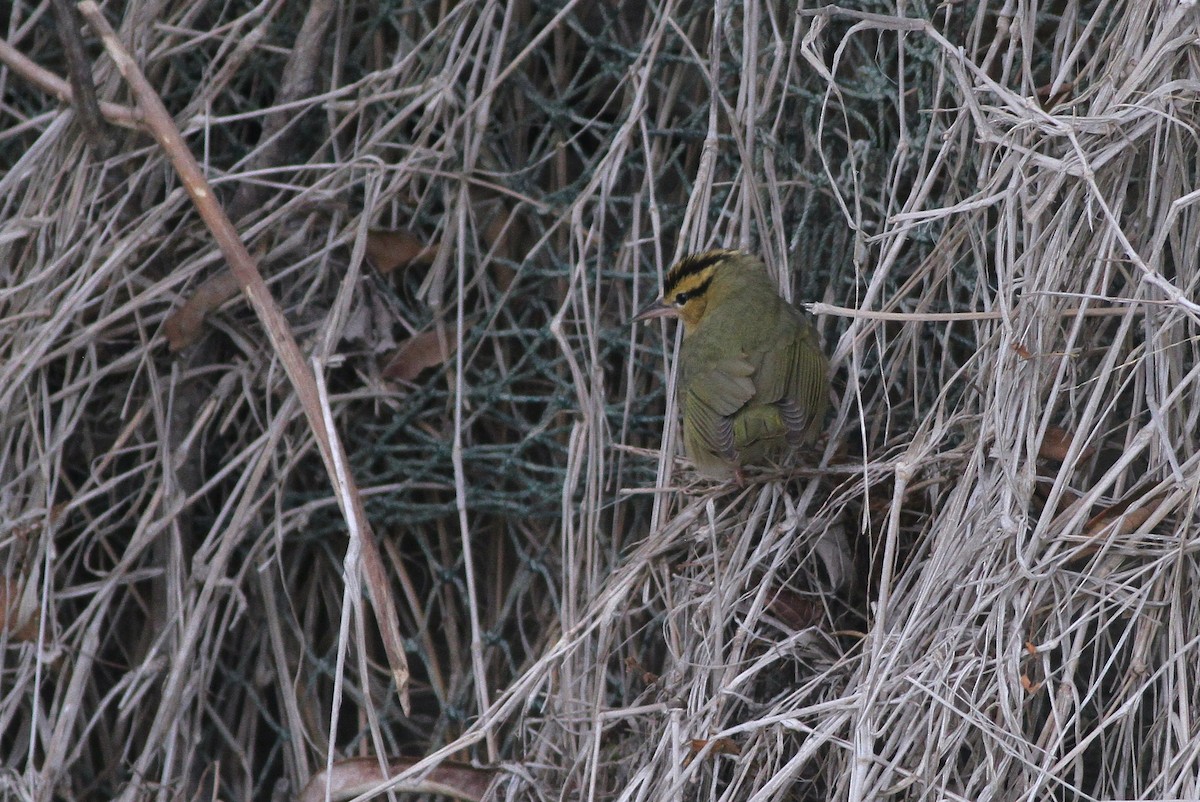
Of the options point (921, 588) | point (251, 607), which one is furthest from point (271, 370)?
point (921, 588)

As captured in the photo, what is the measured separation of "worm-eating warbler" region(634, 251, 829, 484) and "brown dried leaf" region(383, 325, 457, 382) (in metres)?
0.67

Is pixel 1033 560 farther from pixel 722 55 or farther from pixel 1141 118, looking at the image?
pixel 722 55

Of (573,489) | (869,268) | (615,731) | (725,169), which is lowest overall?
(615,731)

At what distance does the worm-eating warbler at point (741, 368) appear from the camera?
9.68 feet

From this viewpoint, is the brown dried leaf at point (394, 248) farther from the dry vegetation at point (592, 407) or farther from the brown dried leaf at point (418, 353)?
the brown dried leaf at point (418, 353)

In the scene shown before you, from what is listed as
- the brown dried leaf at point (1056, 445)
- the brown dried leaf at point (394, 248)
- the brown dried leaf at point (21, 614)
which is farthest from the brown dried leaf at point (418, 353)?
the brown dried leaf at point (1056, 445)

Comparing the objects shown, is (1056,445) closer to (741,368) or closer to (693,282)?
(741,368)

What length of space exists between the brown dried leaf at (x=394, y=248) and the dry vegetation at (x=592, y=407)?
0.01 m

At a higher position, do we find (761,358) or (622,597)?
(761,358)

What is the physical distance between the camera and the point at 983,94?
2865 mm

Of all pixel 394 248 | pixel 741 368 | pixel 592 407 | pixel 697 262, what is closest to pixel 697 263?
pixel 697 262

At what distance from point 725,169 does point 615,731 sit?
4.72 feet

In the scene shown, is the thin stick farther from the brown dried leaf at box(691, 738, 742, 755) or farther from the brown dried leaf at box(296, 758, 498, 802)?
the brown dried leaf at box(691, 738, 742, 755)

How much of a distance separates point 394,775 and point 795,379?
1.35 m
